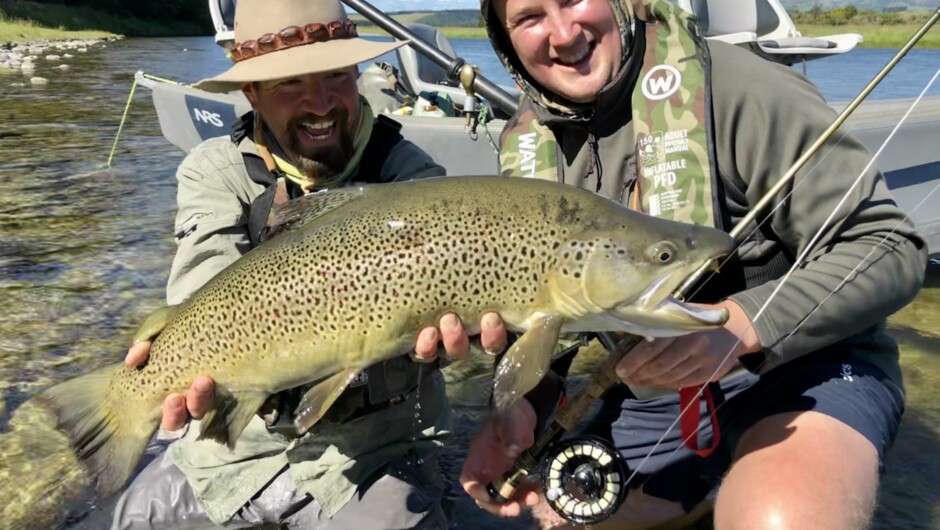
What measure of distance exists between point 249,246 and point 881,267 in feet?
7.31

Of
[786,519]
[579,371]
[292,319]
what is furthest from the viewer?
[579,371]

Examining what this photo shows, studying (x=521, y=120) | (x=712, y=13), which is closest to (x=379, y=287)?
(x=521, y=120)

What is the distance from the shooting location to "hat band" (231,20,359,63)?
3100 mm

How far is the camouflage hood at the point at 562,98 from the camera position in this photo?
2.84 metres

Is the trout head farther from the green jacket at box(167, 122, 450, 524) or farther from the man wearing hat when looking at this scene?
the green jacket at box(167, 122, 450, 524)

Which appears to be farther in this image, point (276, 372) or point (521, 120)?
point (521, 120)

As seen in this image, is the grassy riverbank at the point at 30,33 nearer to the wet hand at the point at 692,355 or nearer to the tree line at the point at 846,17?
the tree line at the point at 846,17

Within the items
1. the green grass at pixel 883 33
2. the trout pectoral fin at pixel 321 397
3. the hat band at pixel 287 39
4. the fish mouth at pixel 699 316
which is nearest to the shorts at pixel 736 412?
the fish mouth at pixel 699 316

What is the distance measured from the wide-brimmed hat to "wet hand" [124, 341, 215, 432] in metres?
1.04

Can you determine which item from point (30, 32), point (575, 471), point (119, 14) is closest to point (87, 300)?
point (575, 471)

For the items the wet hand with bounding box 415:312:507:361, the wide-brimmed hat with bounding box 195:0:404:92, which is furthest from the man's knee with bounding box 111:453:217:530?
the wide-brimmed hat with bounding box 195:0:404:92

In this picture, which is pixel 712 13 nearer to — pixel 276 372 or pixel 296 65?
pixel 296 65

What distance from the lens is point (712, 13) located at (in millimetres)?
6258

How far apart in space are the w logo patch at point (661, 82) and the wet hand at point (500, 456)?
125 centimetres
